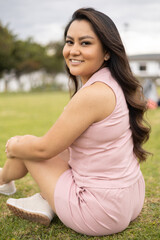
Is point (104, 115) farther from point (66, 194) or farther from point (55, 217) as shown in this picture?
point (55, 217)

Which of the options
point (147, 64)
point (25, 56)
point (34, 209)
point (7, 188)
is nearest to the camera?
point (34, 209)

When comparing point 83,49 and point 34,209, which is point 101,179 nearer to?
point 34,209

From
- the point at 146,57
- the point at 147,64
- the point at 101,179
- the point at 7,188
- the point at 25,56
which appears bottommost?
the point at 147,64

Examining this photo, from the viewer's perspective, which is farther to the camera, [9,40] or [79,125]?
[9,40]

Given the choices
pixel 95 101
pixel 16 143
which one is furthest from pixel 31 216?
pixel 95 101

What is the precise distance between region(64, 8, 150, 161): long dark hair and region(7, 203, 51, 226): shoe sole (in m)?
0.81

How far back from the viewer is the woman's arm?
76.2 inches

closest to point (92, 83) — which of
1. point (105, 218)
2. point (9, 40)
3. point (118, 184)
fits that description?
point (118, 184)

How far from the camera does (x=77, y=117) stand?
195 cm

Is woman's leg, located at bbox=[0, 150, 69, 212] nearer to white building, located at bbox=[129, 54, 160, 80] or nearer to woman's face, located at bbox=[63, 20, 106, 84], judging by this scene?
woman's face, located at bbox=[63, 20, 106, 84]

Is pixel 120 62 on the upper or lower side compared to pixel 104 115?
upper

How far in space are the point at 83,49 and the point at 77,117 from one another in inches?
18.3

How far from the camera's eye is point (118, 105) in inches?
80.0

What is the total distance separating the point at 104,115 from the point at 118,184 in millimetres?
452
